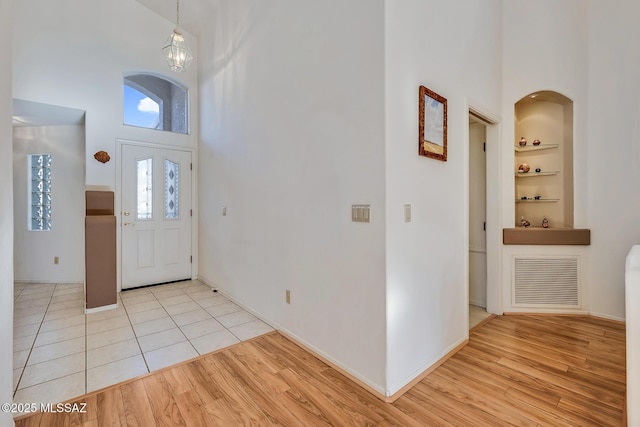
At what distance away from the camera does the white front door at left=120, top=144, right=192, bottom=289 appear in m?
4.09

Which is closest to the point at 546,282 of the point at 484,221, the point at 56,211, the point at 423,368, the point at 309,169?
the point at 484,221

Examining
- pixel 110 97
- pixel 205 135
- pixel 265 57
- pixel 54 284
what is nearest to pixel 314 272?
pixel 265 57

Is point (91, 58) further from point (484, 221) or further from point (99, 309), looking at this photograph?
point (484, 221)

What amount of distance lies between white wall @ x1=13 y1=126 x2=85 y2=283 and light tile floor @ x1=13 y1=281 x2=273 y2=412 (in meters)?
0.48

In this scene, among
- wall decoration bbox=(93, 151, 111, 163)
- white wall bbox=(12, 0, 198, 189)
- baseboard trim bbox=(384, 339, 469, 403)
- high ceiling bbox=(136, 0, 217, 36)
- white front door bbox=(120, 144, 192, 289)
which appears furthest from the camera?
white front door bbox=(120, 144, 192, 289)

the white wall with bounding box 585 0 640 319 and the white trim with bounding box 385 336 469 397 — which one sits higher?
the white wall with bounding box 585 0 640 319

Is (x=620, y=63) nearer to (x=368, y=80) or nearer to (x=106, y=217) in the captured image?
(x=368, y=80)

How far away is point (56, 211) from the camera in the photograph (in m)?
4.40

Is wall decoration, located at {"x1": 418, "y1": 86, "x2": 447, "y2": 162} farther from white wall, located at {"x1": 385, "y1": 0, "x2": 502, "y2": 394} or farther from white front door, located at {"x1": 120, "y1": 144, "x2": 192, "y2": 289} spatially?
white front door, located at {"x1": 120, "y1": 144, "x2": 192, "y2": 289}

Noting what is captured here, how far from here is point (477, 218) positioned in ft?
11.4

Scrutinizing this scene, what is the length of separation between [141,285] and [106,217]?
1348mm

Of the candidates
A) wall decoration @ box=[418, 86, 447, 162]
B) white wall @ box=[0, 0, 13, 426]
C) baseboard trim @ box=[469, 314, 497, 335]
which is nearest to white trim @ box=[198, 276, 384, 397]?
baseboard trim @ box=[469, 314, 497, 335]

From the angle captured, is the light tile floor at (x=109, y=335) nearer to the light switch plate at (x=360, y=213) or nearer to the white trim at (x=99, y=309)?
the white trim at (x=99, y=309)

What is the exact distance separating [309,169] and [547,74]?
3152mm
